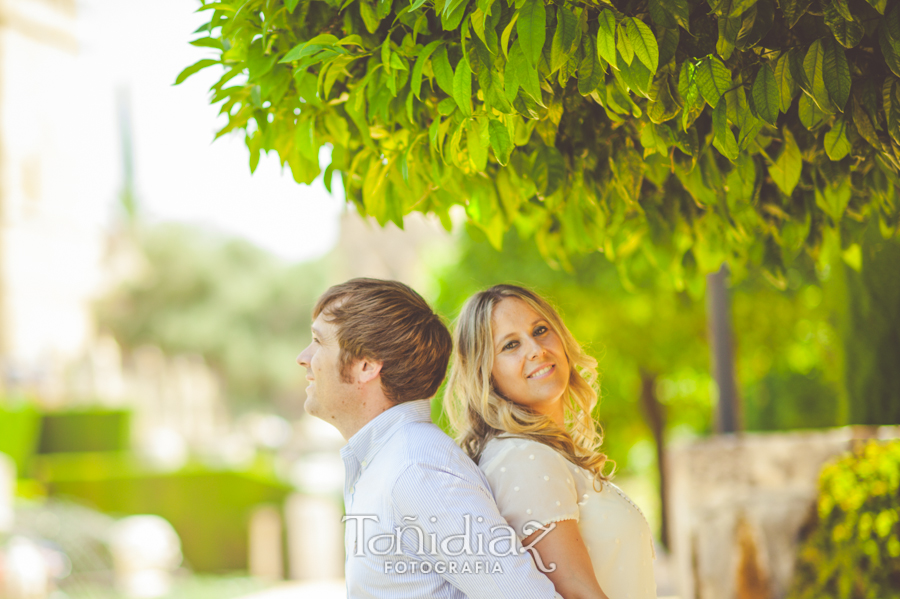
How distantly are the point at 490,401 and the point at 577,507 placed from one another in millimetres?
341

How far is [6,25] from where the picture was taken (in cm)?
3092

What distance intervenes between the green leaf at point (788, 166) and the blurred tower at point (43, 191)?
2930 centimetres

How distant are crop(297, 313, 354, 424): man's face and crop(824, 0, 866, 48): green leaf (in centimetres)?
112

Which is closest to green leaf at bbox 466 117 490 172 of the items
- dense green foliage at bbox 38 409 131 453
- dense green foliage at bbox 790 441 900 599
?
dense green foliage at bbox 790 441 900 599

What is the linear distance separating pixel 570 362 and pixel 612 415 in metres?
11.4

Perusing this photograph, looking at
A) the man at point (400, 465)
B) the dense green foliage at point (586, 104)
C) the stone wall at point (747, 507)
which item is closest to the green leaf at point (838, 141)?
the dense green foliage at point (586, 104)

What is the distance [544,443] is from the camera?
1891mm

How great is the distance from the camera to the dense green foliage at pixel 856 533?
12.3 ft

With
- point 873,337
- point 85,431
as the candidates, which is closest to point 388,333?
point 873,337

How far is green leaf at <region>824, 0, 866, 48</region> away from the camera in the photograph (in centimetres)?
143

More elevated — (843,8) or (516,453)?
(843,8)

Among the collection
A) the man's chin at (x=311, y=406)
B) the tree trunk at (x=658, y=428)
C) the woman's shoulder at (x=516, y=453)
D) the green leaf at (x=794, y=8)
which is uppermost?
the green leaf at (x=794, y=8)

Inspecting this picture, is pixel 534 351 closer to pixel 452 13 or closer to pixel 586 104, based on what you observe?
pixel 586 104

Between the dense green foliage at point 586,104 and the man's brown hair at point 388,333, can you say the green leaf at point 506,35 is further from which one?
the man's brown hair at point 388,333
